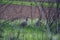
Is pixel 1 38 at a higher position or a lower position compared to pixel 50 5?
lower

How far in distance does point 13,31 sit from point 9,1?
0.36 meters

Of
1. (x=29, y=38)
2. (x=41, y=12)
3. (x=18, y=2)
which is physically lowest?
(x=29, y=38)

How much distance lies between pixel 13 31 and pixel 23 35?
0.41ft

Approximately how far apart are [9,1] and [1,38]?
44 centimetres

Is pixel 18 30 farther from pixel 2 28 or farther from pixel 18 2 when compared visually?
pixel 18 2

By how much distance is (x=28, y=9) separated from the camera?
2037 mm

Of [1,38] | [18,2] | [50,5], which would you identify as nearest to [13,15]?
[18,2]

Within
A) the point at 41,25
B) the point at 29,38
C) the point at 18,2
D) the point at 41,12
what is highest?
the point at 18,2

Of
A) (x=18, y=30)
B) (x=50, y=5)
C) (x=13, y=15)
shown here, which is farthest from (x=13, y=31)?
(x=50, y=5)

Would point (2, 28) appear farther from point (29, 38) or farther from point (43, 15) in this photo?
point (43, 15)

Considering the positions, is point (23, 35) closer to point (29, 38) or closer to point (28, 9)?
point (29, 38)

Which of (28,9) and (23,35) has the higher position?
(28,9)

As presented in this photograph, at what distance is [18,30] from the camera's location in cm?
204

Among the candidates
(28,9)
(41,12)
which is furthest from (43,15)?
(28,9)
